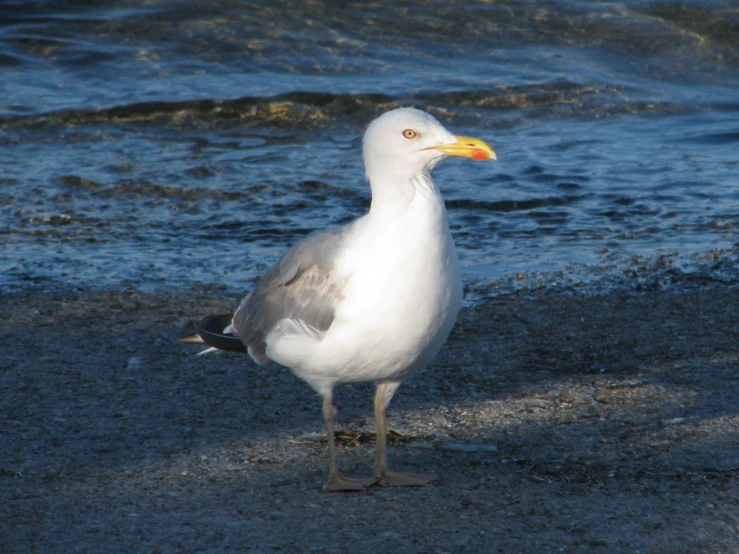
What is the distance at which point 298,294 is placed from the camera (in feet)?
13.2

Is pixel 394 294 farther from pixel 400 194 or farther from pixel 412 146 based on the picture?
pixel 412 146

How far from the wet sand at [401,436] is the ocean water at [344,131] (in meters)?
0.88

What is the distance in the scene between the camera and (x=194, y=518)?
3.58 meters

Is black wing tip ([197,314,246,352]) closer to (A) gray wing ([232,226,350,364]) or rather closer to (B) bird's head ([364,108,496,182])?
(A) gray wing ([232,226,350,364])

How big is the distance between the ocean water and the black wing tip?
71.1 inches

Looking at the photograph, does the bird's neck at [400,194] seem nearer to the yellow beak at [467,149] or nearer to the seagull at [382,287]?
the seagull at [382,287]

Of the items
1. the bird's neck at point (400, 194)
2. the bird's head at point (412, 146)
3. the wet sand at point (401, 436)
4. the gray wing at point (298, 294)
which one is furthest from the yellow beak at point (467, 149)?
the wet sand at point (401, 436)

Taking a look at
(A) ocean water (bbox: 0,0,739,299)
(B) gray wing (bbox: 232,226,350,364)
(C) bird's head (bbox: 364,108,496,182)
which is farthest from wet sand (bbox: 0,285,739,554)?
(C) bird's head (bbox: 364,108,496,182)

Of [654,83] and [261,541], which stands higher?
[654,83]

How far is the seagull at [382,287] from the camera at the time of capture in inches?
145

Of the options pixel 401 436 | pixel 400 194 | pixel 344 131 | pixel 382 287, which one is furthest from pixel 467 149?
pixel 344 131

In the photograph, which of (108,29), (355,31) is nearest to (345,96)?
(355,31)

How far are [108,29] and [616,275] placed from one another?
9.44 m

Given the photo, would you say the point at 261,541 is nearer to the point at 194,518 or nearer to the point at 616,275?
the point at 194,518
